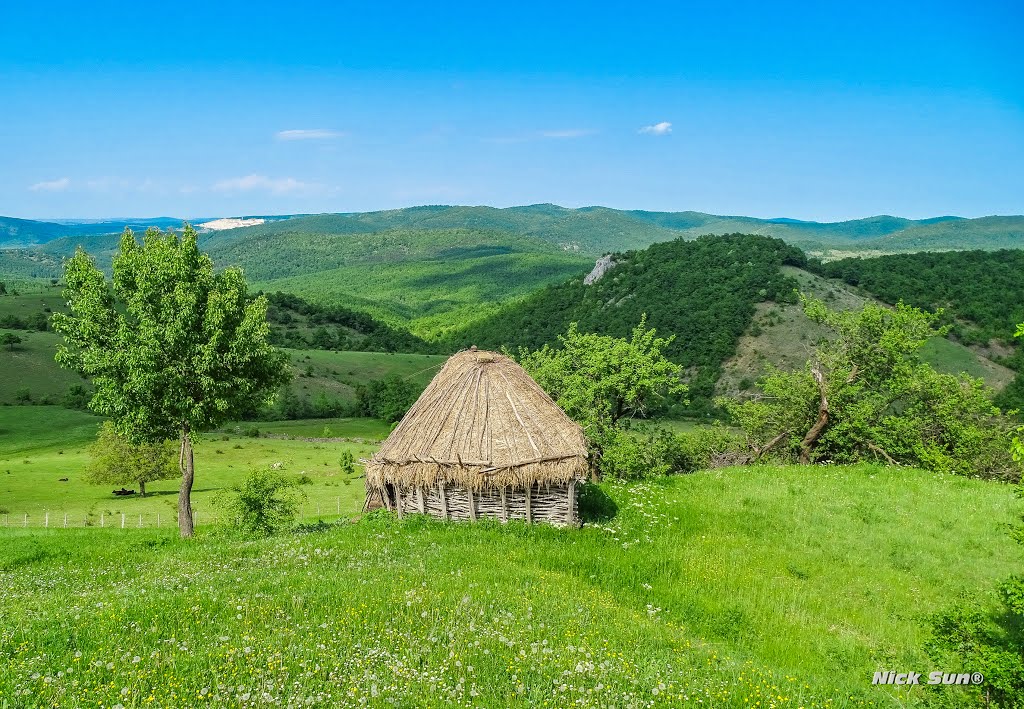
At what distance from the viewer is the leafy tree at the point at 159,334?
2120 cm

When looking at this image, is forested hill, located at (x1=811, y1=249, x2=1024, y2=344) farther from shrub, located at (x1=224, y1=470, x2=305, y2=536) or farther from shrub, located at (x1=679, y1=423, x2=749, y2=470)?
shrub, located at (x1=224, y1=470, x2=305, y2=536)

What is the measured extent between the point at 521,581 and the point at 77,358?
56.7 ft

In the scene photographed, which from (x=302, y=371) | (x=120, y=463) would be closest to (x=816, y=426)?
(x=120, y=463)

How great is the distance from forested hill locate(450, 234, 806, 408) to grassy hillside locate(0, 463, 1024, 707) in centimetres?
6860

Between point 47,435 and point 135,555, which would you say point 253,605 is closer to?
point 135,555

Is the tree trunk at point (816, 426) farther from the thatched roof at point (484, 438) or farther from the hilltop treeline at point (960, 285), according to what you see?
the hilltop treeline at point (960, 285)

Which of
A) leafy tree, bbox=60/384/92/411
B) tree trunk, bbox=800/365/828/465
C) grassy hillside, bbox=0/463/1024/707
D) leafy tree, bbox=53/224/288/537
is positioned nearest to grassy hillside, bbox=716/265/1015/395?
tree trunk, bbox=800/365/828/465

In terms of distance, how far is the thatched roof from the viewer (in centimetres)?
2006

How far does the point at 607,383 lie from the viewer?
3050cm

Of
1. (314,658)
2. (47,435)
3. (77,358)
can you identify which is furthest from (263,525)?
(47,435)

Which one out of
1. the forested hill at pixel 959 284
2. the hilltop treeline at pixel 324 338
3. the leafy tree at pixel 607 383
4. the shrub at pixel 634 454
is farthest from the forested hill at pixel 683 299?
the leafy tree at pixel 607 383

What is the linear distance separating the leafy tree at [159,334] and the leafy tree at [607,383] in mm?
14727

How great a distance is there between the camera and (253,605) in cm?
1150

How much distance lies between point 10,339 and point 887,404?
13800cm
